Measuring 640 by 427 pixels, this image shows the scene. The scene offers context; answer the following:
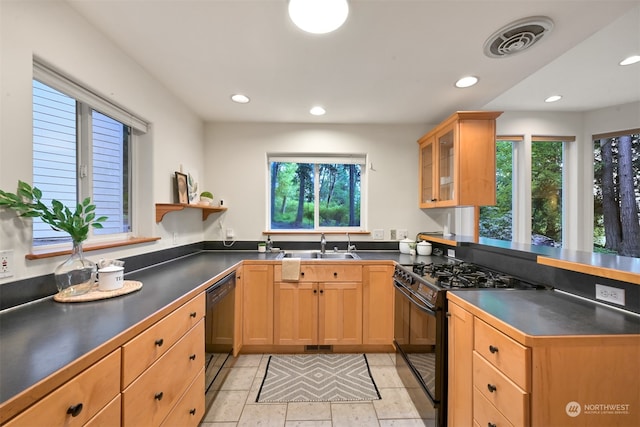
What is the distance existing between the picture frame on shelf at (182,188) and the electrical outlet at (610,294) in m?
2.77

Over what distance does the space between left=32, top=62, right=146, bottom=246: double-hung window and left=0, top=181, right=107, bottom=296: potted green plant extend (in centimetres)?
19

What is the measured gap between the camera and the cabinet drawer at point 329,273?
2.36 m

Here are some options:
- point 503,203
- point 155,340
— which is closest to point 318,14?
point 155,340

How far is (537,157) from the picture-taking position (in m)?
3.00

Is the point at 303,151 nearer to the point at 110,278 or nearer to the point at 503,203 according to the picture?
the point at 110,278

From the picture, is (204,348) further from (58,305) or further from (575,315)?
(575,315)

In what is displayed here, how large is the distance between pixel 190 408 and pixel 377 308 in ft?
5.30

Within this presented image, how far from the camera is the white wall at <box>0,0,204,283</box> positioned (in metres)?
1.04

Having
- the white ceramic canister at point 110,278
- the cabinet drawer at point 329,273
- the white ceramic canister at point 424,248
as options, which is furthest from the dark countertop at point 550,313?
the white ceramic canister at point 110,278

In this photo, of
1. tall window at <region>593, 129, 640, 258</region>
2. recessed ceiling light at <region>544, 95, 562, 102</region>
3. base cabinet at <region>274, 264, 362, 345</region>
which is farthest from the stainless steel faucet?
tall window at <region>593, 129, 640, 258</region>

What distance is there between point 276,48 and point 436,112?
1843 mm

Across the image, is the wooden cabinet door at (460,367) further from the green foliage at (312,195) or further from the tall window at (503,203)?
the tall window at (503,203)

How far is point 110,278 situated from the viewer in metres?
1.28

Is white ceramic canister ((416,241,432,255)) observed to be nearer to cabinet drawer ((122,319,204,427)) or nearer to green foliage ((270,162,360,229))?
green foliage ((270,162,360,229))
